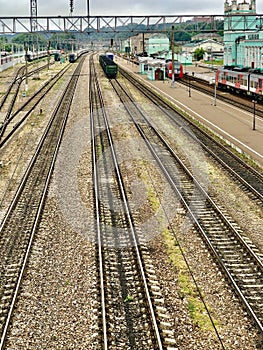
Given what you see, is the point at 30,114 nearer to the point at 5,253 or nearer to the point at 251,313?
the point at 5,253

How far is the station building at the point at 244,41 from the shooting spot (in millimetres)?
64500

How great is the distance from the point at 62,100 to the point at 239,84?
15169mm

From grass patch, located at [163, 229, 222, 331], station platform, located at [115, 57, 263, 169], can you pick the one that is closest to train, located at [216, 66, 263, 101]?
station platform, located at [115, 57, 263, 169]

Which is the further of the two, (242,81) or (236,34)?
(236,34)

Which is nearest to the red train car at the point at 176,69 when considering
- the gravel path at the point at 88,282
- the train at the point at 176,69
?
the train at the point at 176,69

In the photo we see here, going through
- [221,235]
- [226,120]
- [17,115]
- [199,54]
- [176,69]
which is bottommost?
[221,235]

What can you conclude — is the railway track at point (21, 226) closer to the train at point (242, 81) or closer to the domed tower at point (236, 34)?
the train at point (242, 81)

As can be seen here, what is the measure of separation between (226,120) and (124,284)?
73.4ft

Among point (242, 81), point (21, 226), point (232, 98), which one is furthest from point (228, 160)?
point (242, 81)

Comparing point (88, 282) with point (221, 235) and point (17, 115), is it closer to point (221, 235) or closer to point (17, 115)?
point (221, 235)

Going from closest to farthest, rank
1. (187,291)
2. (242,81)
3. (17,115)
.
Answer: (187,291), (17,115), (242,81)

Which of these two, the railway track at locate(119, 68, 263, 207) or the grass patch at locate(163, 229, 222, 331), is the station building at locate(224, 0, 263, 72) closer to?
the railway track at locate(119, 68, 263, 207)

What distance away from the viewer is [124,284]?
10.1m

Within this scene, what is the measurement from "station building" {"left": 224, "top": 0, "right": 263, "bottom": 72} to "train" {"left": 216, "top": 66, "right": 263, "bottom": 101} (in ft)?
44.8
